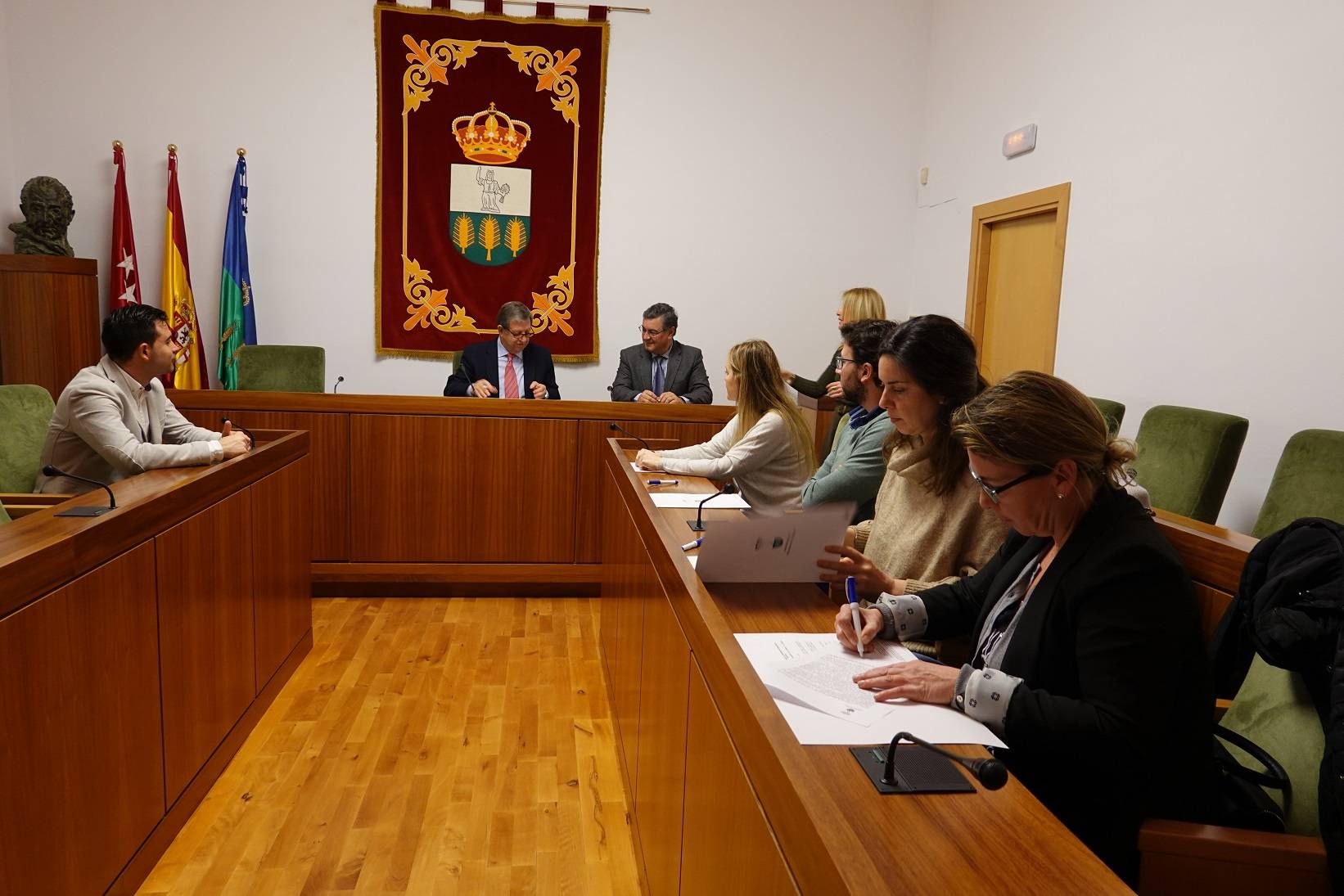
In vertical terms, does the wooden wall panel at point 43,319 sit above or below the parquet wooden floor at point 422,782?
above

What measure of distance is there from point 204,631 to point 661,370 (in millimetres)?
3176

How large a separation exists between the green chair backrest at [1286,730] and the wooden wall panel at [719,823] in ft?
2.62

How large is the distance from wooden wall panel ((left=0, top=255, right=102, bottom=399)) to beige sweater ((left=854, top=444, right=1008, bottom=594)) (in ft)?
15.3

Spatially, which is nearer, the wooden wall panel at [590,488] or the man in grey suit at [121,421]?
the man in grey suit at [121,421]

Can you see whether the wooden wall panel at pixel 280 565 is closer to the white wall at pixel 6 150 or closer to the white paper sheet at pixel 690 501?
the white paper sheet at pixel 690 501

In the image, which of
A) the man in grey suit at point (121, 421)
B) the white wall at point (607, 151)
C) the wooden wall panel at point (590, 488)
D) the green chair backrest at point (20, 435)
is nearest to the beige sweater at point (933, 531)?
the man in grey suit at point (121, 421)

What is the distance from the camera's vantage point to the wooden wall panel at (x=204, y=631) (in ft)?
7.27

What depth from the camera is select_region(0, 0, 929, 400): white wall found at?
18.0ft

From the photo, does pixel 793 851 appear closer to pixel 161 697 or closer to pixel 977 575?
pixel 977 575

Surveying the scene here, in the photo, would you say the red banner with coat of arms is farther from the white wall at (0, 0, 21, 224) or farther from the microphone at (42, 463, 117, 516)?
the microphone at (42, 463, 117, 516)

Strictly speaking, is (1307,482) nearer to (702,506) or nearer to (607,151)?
(702,506)

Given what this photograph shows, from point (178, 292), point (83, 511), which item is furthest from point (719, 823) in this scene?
point (178, 292)

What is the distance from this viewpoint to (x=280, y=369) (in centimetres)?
497

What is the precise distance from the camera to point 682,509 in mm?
2557
